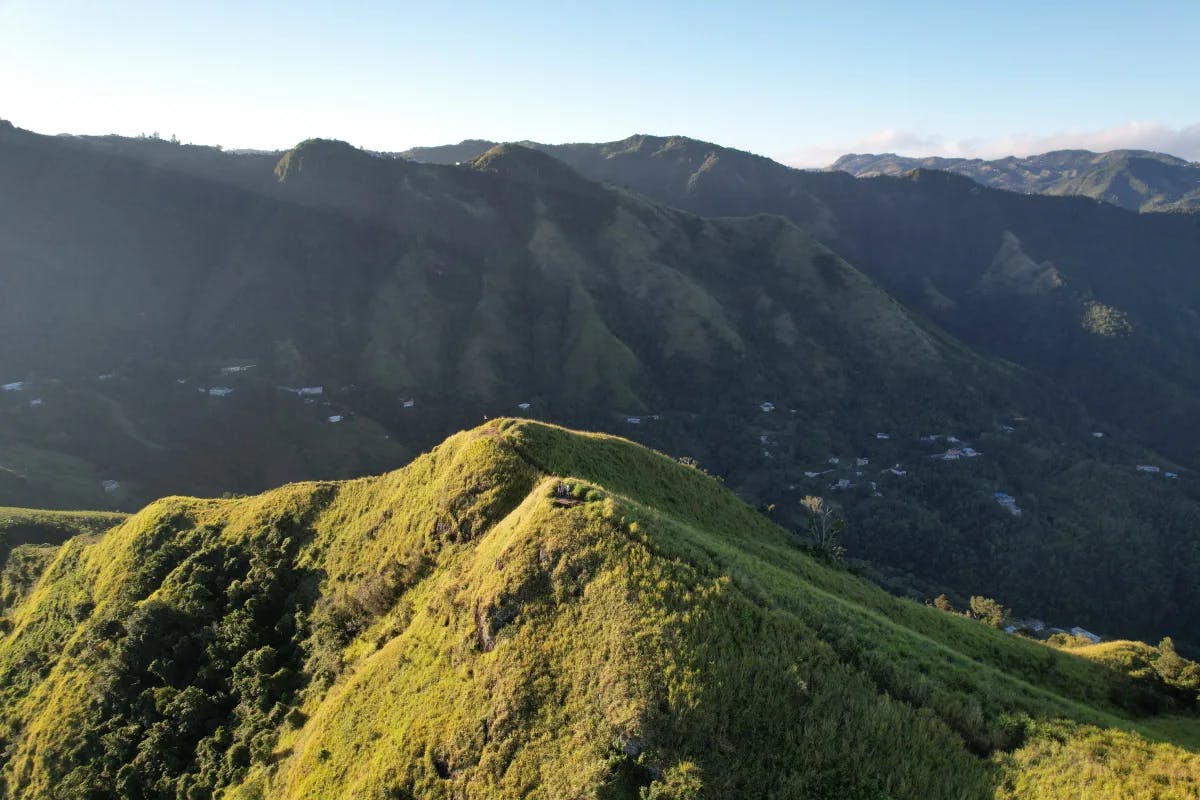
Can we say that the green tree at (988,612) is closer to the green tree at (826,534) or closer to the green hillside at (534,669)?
the green tree at (826,534)

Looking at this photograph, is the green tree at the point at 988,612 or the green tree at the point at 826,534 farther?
the green tree at the point at 988,612

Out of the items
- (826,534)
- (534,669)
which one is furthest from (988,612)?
(534,669)

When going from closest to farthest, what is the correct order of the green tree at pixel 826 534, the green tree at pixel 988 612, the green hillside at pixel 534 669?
the green hillside at pixel 534 669
the green tree at pixel 826 534
the green tree at pixel 988 612

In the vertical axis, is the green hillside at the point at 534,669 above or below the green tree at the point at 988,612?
above

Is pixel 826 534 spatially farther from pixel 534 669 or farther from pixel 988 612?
pixel 534 669

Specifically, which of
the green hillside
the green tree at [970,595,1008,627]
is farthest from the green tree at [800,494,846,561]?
the green tree at [970,595,1008,627]

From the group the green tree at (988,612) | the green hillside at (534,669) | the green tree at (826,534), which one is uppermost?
the green hillside at (534,669)

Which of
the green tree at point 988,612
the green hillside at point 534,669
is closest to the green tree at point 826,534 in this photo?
the green hillside at point 534,669

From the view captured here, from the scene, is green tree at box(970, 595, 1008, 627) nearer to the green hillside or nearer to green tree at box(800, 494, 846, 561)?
green tree at box(800, 494, 846, 561)

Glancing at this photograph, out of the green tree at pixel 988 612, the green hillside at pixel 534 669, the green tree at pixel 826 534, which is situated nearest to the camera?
the green hillside at pixel 534 669
